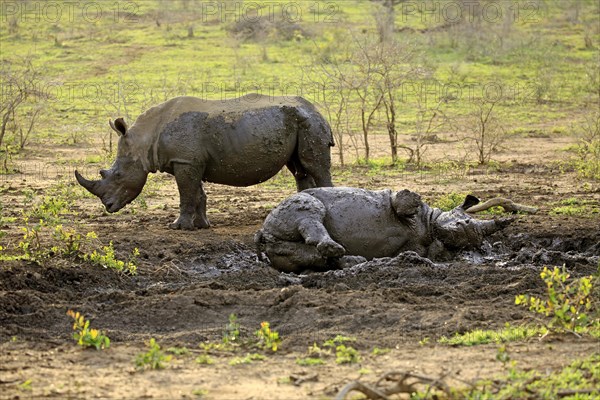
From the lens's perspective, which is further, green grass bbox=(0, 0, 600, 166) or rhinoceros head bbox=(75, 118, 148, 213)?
green grass bbox=(0, 0, 600, 166)

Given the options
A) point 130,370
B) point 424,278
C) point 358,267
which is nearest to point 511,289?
point 424,278

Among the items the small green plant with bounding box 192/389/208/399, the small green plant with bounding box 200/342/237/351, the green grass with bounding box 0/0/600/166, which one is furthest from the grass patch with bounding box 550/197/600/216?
the small green plant with bounding box 192/389/208/399

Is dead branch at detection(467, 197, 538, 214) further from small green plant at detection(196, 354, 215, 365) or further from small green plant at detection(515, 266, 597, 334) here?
small green plant at detection(196, 354, 215, 365)

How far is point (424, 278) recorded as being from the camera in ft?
31.6

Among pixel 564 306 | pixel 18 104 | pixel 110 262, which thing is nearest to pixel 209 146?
pixel 110 262

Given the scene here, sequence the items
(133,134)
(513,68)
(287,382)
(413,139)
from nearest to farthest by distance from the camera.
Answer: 1. (287,382)
2. (133,134)
3. (413,139)
4. (513,68)

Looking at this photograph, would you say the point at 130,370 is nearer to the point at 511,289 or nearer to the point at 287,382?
the point at 287,382

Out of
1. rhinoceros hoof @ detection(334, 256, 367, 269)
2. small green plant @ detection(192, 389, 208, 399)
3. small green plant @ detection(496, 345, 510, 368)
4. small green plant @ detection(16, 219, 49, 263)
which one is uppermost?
small green plant @ detection(496, 345, 510, 368)

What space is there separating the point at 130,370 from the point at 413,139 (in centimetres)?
1479

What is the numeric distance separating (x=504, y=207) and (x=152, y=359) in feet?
21.5

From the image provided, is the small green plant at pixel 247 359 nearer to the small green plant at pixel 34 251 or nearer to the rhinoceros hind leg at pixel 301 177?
the small green plant at pixel 34 251

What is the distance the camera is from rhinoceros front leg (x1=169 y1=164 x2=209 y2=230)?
41.0 feet

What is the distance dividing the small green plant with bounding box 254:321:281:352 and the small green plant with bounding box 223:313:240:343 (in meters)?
0.17

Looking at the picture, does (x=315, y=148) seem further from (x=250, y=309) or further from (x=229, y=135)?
Result: (x=250, y=309)
